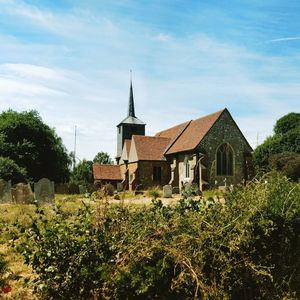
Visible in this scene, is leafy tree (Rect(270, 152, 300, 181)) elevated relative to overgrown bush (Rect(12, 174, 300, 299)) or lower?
elevated

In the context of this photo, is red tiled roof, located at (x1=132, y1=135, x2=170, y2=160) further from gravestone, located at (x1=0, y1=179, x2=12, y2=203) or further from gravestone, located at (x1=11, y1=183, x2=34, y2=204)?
gravestone, located at (x1=11, y1=183, x2=34, y2=204)

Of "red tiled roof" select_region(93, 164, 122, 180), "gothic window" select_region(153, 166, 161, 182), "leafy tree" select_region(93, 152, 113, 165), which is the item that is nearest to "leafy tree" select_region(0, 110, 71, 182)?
"red tiled roof" select_region(93, 164, 122, 180)

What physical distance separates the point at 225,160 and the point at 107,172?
16212mm

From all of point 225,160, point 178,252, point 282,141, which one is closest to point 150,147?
point 225,160

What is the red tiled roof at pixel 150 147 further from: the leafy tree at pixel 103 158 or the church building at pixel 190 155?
the leafy tree at pixel 103 158

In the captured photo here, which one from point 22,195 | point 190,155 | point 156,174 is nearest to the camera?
point 22,195

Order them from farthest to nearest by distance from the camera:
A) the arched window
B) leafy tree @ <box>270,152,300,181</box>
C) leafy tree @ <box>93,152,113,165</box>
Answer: leafy tree @ <box>93,152,113,165</box> → leafy tree @ <box>270,152,300,181</box> → the arched window

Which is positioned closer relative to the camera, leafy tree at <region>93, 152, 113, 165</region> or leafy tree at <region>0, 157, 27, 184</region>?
leafy tree at <region>0, 157, 27, 184</region>

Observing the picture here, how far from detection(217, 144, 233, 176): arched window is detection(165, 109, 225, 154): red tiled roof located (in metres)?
2.21

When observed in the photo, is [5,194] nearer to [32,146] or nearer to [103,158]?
[32,146]

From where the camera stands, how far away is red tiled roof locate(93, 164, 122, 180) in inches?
1754

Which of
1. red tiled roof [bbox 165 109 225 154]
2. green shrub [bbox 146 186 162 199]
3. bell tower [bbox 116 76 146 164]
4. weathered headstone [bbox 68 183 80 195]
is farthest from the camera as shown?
bell tower [bbox 116 76 146 164]

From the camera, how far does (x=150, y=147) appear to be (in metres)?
39.0

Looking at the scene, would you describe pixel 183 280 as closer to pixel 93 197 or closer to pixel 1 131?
pixel 93 197
